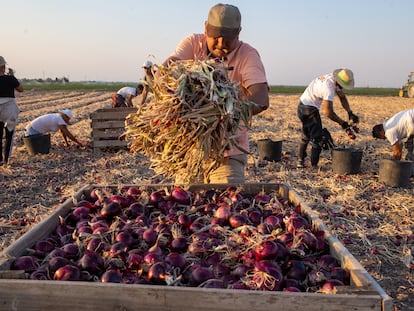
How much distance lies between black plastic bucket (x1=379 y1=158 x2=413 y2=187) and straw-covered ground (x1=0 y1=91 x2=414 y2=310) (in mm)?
130

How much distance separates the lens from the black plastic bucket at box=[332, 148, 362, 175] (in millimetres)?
7328

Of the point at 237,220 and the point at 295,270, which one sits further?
the point at 237,220

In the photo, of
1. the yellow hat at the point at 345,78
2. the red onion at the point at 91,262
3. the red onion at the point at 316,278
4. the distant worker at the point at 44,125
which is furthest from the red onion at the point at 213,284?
the distant worker at the point at 44,125

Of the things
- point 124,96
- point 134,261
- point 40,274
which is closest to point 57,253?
point 40,274

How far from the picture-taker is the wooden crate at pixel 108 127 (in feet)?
30.6

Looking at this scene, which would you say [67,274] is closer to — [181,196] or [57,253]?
[57,253]

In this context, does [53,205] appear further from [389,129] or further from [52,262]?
[389,129]

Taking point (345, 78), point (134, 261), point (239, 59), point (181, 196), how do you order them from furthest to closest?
point (345, 78)
point (239, 59)
point (181, 196)
point (134, 261)

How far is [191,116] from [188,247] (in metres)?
0.79

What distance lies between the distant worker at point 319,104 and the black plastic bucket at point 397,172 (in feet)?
4.21

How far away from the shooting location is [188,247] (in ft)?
6.61

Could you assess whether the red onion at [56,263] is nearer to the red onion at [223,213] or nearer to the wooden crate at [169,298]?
the wooden crate at [169,298]

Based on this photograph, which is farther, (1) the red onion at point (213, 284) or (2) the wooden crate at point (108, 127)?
(2) the wooden crate at point (108, 127)

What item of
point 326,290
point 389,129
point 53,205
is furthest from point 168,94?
point 389,129
